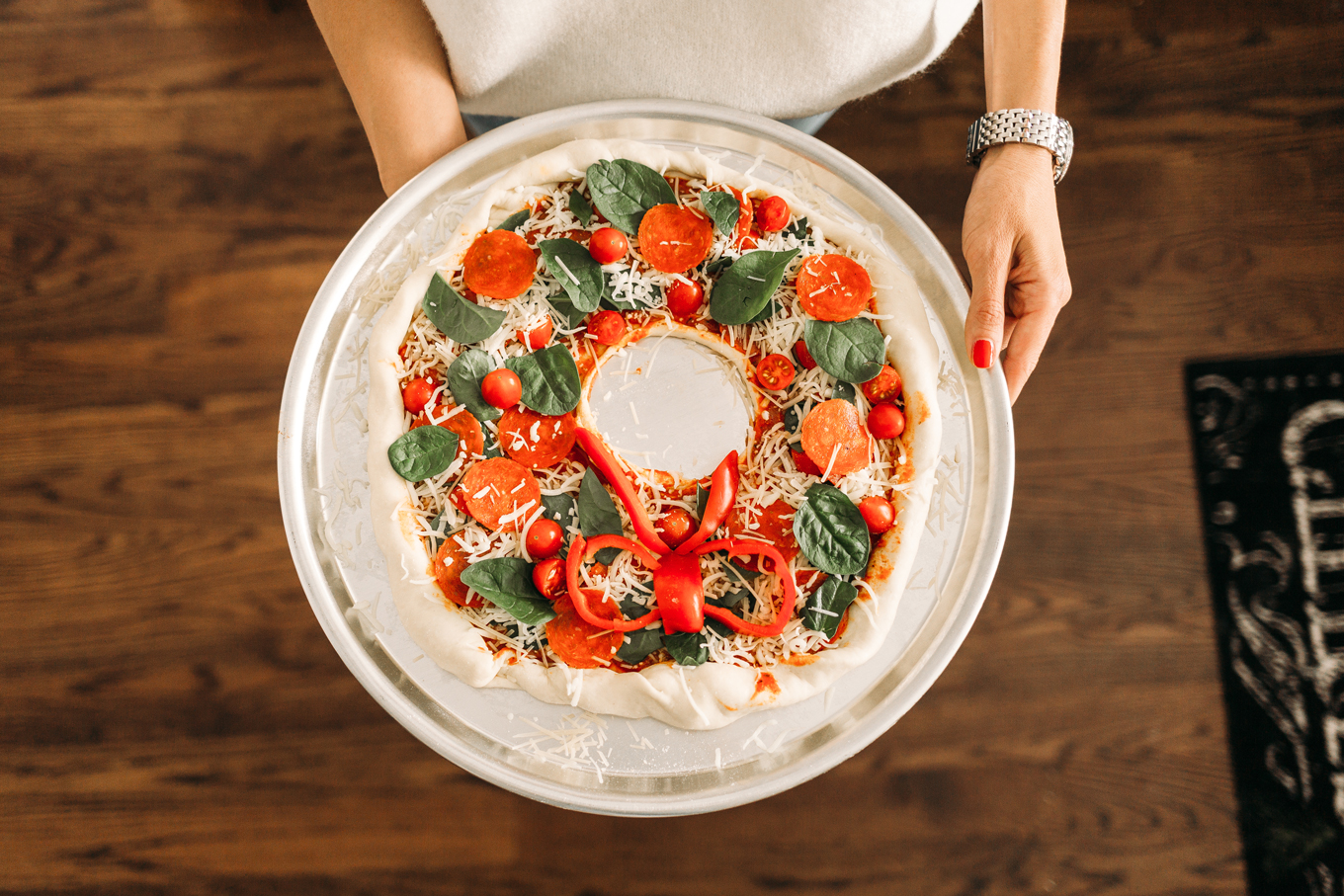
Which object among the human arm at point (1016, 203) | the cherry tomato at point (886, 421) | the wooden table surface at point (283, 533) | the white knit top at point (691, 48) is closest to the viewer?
the white knit top at point (691, 48)

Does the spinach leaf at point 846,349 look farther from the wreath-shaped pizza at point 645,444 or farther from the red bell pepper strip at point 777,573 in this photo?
the red bell pepper strip at point 777,573

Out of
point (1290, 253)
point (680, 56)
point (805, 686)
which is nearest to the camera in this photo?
point (680, 56)

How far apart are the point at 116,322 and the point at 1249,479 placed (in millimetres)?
3125

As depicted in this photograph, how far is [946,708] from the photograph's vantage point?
2051 millimetres

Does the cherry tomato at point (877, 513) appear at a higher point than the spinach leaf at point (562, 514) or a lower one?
lower

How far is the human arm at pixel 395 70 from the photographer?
111 cm

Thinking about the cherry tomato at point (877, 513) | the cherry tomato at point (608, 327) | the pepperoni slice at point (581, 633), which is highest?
the cherry tomato at point (608, 327)

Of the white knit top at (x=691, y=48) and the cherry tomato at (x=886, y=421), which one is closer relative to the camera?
the white knit top at (x=691, y=48)

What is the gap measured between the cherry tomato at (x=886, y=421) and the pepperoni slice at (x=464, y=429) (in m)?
0.65

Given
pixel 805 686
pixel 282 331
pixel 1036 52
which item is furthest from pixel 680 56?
pixel 282 331

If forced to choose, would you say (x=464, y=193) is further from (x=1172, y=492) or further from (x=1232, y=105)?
(x=1232, y=105)

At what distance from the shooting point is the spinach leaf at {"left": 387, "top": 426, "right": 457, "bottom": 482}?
1.22 m

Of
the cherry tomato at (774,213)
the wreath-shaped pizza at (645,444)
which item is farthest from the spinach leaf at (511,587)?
the cherry tomato at (774,213)

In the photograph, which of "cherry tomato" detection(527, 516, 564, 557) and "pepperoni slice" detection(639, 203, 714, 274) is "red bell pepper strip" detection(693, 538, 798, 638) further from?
"pepperoni slice" detection(639, 203, 714, 274)
